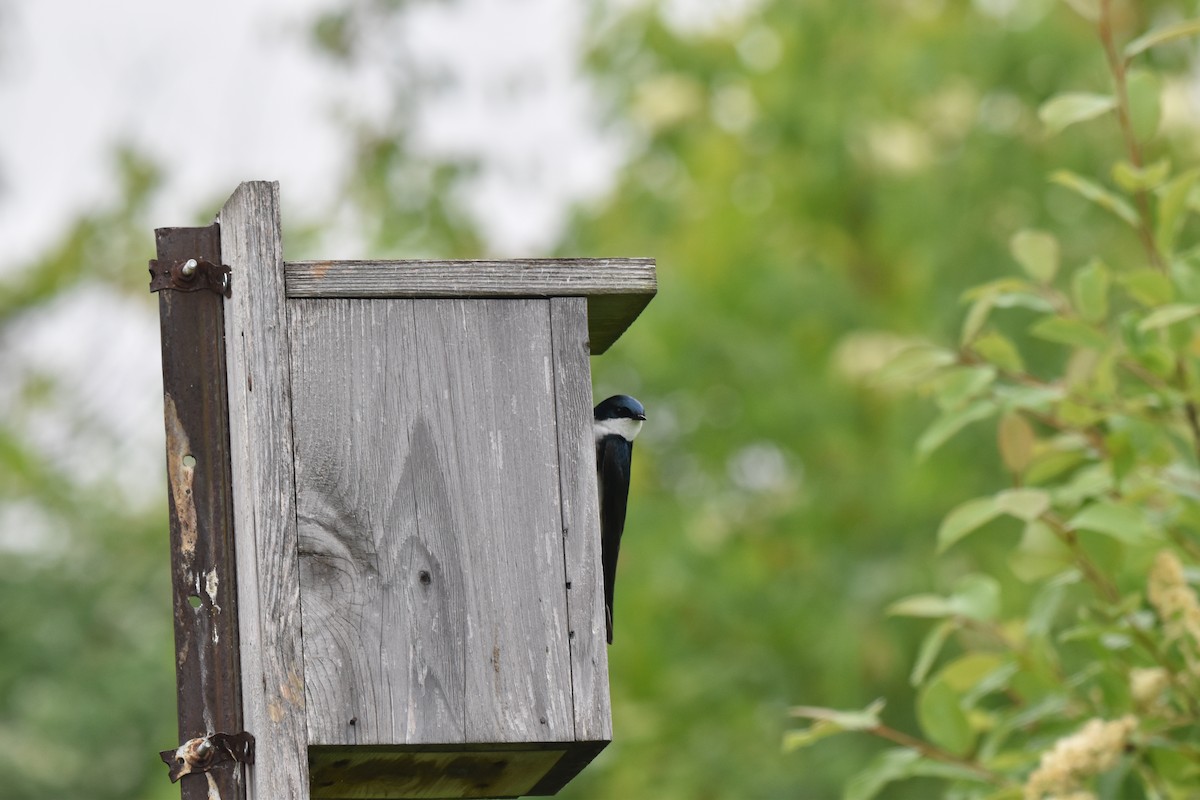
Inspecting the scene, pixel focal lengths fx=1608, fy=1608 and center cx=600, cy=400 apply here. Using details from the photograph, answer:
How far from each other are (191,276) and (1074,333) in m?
1.34

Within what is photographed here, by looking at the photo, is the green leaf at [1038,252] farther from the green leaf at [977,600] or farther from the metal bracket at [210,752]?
the metal bracket at [210,752]

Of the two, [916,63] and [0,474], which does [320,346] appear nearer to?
[916,63]

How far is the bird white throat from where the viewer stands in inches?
103

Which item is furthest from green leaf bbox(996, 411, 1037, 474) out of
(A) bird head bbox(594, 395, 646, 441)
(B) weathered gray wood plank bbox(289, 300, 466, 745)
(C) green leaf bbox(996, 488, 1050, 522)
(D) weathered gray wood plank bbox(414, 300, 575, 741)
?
(B) weathered gray wood plank bbox(289, 300, 466, 745)

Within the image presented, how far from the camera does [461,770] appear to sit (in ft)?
7.62

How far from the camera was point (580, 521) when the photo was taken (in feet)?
7.15

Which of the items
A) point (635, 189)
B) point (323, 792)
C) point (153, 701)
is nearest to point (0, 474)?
point (153, 701)

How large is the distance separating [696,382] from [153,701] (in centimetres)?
651

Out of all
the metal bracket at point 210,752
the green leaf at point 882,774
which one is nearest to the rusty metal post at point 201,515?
the metal bracket at point 210,752

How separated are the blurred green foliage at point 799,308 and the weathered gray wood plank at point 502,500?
4.45m

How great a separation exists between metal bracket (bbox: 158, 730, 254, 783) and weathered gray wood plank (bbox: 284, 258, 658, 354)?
0.57 metres

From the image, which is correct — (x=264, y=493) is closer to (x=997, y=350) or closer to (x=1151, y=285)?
(x=997, y=350)

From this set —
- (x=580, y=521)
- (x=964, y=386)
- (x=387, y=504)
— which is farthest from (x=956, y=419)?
(x=387, y=504)

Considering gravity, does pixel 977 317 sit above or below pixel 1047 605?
above
